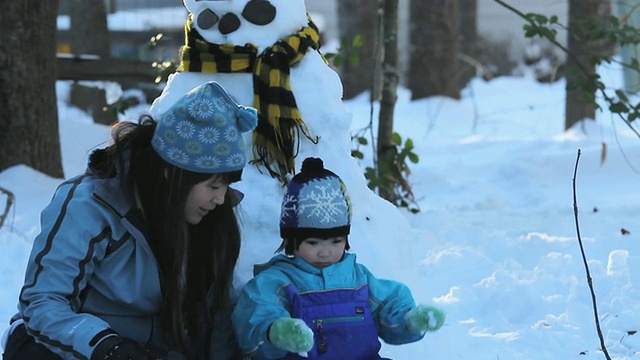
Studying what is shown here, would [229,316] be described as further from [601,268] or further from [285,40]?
[601,268]

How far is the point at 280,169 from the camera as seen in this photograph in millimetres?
3475

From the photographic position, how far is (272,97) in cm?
340

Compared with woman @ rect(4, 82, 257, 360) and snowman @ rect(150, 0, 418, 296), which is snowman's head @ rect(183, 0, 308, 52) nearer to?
snowman @ rect(150, 0, 418, 296)

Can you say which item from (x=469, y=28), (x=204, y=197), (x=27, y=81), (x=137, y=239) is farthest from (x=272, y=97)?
(x=469, y=28)

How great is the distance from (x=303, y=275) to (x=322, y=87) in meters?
0.88

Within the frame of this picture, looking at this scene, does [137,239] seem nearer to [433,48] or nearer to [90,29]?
[90,29]

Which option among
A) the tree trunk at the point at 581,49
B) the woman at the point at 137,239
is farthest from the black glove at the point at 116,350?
the tree trunk at the point at 581,49

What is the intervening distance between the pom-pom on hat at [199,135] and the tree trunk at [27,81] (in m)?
3.33

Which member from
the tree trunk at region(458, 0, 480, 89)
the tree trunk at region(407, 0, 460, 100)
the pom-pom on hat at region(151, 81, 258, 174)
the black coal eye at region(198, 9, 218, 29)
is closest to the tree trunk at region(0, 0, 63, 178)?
the black coal eye at region(198, 9, 218, 29)

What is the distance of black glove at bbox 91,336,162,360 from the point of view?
2.56 m

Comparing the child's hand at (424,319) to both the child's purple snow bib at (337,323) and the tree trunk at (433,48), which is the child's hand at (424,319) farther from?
the tree trunk at (433,48)

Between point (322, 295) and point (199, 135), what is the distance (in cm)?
61

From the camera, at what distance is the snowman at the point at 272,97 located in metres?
3.41

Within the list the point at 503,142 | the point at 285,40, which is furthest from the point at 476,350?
the point at 503,142
